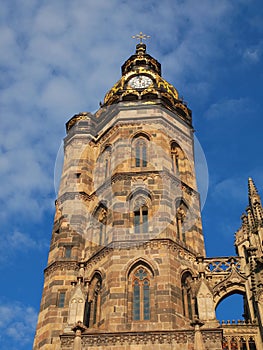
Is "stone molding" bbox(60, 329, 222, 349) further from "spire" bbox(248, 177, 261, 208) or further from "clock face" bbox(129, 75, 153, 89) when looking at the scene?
"clock face" bbox(129, 75, 153, 89)

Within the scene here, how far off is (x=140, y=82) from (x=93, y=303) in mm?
15564

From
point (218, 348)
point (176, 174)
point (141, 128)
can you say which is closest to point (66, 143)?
point (141, 128)

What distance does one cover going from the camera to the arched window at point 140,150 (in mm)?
25703

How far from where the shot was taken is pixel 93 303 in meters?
21.3

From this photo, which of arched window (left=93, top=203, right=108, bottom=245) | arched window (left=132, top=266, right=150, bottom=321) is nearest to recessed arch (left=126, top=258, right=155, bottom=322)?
arched window (left=132, top=266, right=150, bottom=321)

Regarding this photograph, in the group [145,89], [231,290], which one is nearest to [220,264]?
[231,290]

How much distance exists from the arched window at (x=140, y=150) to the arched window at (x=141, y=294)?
20.6 ft

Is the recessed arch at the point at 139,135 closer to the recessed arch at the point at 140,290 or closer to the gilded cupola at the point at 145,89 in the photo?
the gilded cupola at the point at 145,89

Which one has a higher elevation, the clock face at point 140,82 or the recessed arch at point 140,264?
the clock face at point 140,82

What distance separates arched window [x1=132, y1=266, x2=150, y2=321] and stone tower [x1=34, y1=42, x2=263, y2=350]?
4 cm

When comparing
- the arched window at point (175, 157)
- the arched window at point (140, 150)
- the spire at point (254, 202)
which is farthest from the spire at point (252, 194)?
the arched window at point (140, 150)

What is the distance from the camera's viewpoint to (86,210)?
26375 millimetres

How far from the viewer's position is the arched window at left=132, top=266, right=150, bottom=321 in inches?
775

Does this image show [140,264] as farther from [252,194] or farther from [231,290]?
[252,194]
